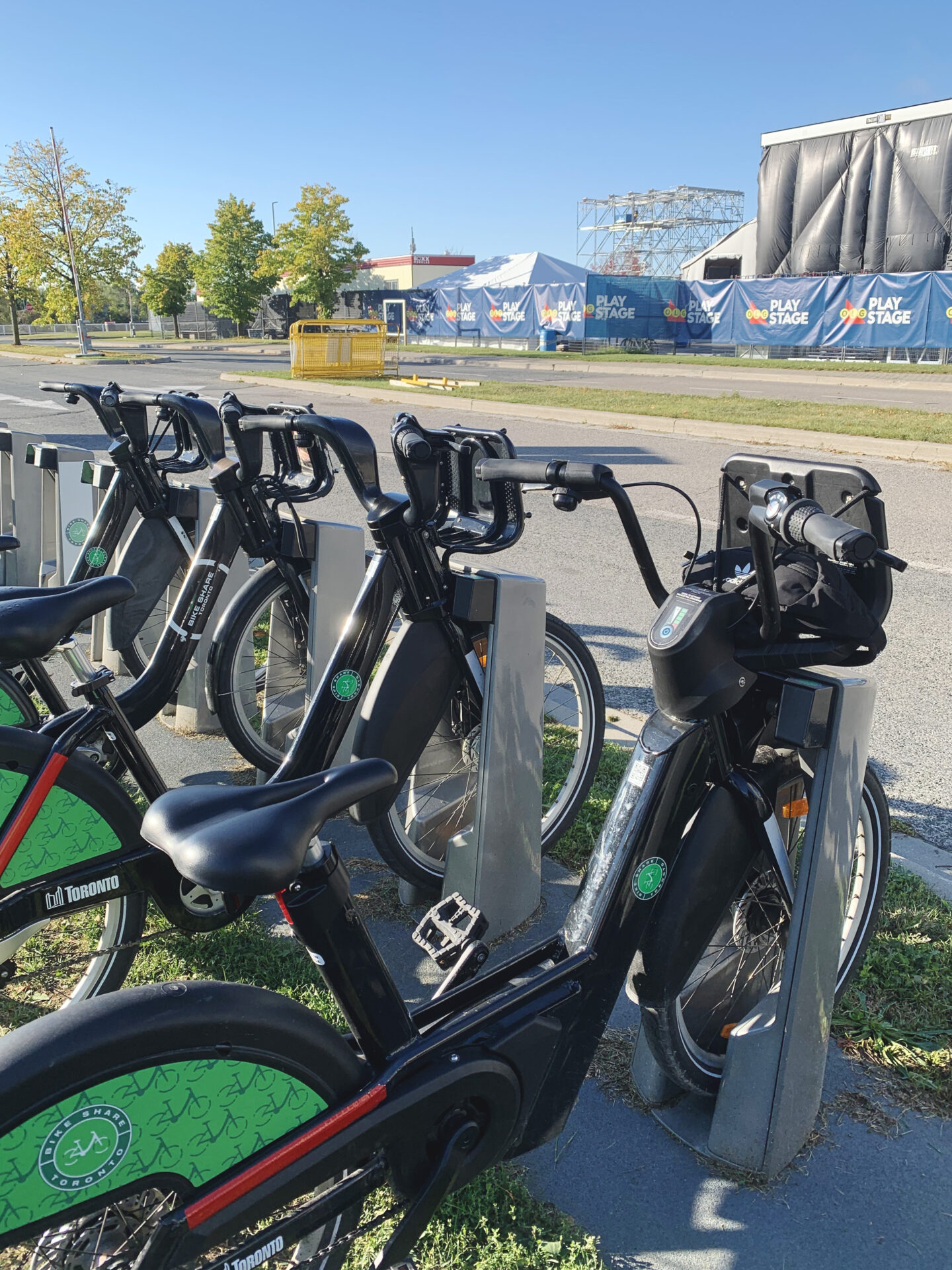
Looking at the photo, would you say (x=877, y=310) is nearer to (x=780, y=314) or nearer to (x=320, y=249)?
(x=780, y=314)

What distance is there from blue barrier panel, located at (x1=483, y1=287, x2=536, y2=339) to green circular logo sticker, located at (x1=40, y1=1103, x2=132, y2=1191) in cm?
3960

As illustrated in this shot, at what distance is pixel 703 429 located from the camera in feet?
44.3

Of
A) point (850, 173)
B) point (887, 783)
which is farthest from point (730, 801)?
point (850, 173)

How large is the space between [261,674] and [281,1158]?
2877mm

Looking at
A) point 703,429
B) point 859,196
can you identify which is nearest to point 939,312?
point 859,196

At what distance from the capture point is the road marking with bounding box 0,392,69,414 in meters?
18.0

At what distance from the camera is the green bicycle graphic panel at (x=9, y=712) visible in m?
3.06

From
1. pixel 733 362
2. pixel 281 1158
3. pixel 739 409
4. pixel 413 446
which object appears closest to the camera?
pixel 281 1158

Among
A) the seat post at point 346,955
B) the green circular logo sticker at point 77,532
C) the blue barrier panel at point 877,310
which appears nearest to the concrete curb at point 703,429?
the green circular logo sticker at point 77,532

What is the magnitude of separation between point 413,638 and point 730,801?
1198 millimetres

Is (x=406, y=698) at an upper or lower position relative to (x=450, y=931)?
upper

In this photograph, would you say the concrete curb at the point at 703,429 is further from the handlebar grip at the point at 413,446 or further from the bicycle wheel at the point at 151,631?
the handlebar grip at the point at 413,446

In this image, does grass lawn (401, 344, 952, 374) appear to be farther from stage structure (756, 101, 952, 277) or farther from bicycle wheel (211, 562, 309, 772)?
bicycle wheel (211, 562, 309, 772)

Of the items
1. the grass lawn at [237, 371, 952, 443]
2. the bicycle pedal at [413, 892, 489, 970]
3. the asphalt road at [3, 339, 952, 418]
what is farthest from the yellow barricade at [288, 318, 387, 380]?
the bicycle pedal at [413, 892, 489, 970]
